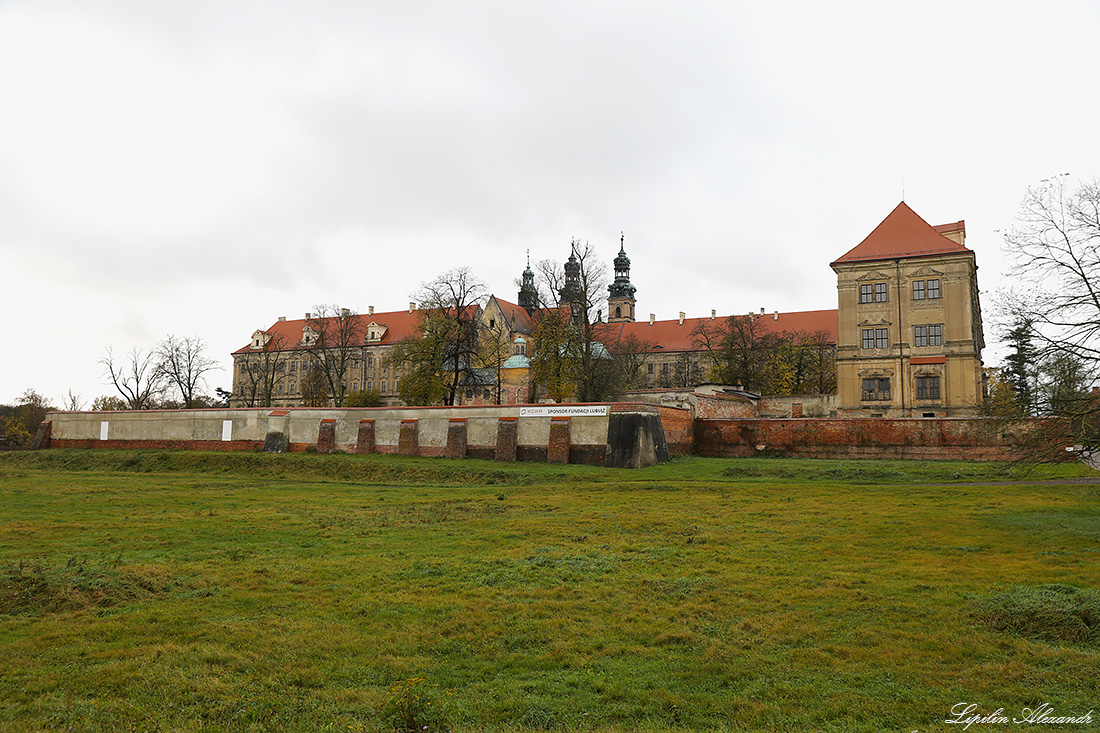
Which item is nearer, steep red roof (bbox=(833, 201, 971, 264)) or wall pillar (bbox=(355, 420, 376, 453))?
wall pillar (bbox=(355, 420, 376, 453))

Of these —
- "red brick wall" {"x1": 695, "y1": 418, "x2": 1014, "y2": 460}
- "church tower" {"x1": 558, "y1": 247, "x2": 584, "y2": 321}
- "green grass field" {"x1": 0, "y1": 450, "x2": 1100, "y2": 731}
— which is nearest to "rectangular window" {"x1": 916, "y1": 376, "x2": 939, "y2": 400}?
"red brick wall" {"x1": 695, "y1": 418, "x2": 1014, "y2": 460}

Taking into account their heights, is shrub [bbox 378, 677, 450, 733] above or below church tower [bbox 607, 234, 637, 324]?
below

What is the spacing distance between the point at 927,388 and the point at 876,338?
4089mm

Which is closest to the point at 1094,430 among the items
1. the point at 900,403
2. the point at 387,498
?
the point at 387,498

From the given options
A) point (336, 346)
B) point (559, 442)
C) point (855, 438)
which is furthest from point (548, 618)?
point (336, 346)

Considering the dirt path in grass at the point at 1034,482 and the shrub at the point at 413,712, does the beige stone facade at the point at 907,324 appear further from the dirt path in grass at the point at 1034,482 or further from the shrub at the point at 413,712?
the shrub at the point at 413,712

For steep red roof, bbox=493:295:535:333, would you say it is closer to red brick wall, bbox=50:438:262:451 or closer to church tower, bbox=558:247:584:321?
church tower, bbox=558:247:584:321

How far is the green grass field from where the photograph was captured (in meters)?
5.49

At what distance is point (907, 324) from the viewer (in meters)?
44.2

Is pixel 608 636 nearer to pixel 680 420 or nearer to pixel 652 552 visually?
pixel 652 552

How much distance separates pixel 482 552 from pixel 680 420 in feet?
75.9

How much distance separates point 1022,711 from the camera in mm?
5262

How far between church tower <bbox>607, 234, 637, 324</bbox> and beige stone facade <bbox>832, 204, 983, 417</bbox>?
→ 55.3 m

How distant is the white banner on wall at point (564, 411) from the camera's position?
2967cm
